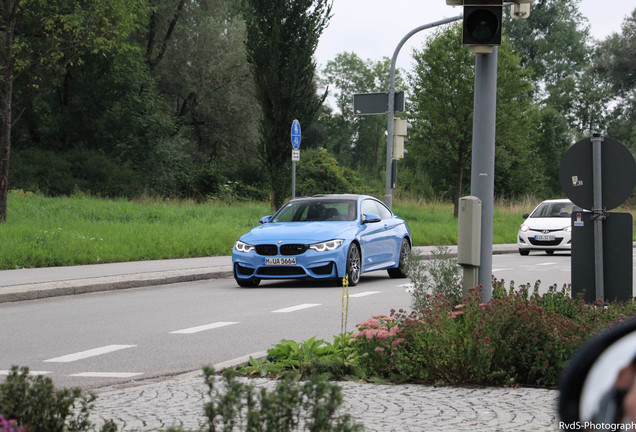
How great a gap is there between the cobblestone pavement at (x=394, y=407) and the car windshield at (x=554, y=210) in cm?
2262

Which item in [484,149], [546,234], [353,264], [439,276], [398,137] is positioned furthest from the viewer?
[546,234]

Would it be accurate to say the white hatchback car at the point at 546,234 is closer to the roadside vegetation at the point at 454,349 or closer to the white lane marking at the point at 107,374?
the roadside vegetation at the point at 454,349

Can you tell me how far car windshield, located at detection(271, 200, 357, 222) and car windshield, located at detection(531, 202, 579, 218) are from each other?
502 inches

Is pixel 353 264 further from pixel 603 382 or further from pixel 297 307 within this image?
pixel 603 382

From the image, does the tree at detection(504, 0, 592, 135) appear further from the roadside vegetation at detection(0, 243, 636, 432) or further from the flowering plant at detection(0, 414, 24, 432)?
the flowering plant at detection(0, 414, 24, 432)

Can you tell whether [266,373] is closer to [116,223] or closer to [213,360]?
[213,360]

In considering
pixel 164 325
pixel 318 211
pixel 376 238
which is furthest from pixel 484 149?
pixel 318 211

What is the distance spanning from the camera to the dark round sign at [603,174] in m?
8.62

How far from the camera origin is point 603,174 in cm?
873

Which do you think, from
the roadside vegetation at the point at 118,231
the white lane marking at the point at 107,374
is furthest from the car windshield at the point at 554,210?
the white lane marking at the point at 107,374

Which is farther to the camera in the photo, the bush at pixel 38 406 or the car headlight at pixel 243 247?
the car headlight at pixel 243 247

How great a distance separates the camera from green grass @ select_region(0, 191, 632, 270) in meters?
19.6

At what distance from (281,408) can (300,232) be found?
12183 mm

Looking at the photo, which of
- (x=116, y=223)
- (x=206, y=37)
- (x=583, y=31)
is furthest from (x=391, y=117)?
(x=583, y=31)
